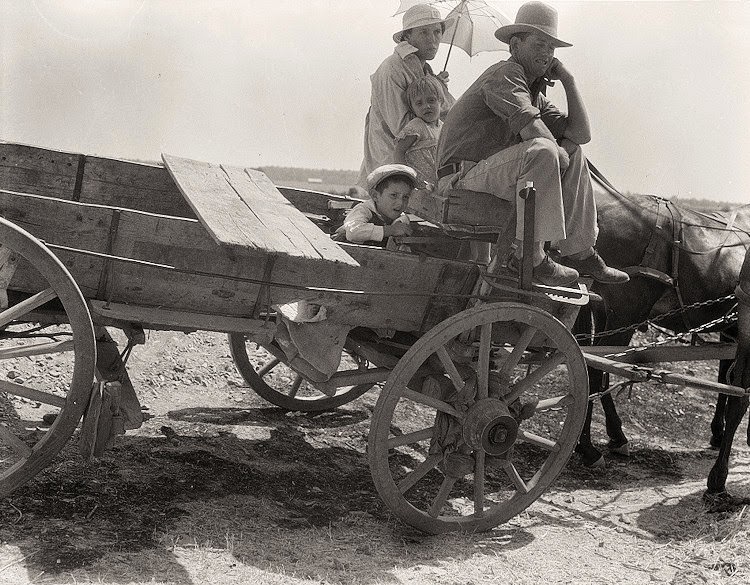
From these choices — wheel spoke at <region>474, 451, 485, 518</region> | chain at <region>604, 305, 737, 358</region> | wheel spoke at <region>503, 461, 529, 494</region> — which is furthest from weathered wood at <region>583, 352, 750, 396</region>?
wheel spoke at <region>474, 451, 485, 518</region>

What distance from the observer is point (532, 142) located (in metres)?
4.15

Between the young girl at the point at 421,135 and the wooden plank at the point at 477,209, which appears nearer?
the wooden plank at the point at 477,209

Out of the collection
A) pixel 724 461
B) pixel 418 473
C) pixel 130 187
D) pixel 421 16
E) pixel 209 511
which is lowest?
pixel 209 511

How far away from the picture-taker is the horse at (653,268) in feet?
20.6

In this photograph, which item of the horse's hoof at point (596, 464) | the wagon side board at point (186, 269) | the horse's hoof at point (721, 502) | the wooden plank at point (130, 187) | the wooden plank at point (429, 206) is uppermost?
the wooden plank at point (429, 206)

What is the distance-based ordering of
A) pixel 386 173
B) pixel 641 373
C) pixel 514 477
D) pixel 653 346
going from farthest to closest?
pixel 653 346 < pixel 641 373 < pixel 386 173 < pixel 514 477

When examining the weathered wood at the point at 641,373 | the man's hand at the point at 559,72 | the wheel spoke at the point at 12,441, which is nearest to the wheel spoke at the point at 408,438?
the weathered wood at the point at 641,373

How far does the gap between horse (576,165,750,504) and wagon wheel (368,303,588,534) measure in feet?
5.83

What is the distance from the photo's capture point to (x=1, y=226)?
335cm

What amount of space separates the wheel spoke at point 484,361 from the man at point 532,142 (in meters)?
0.41

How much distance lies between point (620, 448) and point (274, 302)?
3.56m

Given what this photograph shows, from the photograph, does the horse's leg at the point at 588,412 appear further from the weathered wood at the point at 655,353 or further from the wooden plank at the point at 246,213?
the wooden plank at the point at 246,213

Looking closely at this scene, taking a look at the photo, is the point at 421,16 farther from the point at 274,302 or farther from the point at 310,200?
the point at 274,302

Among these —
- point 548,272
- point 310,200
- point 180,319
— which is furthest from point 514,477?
point 310,200
